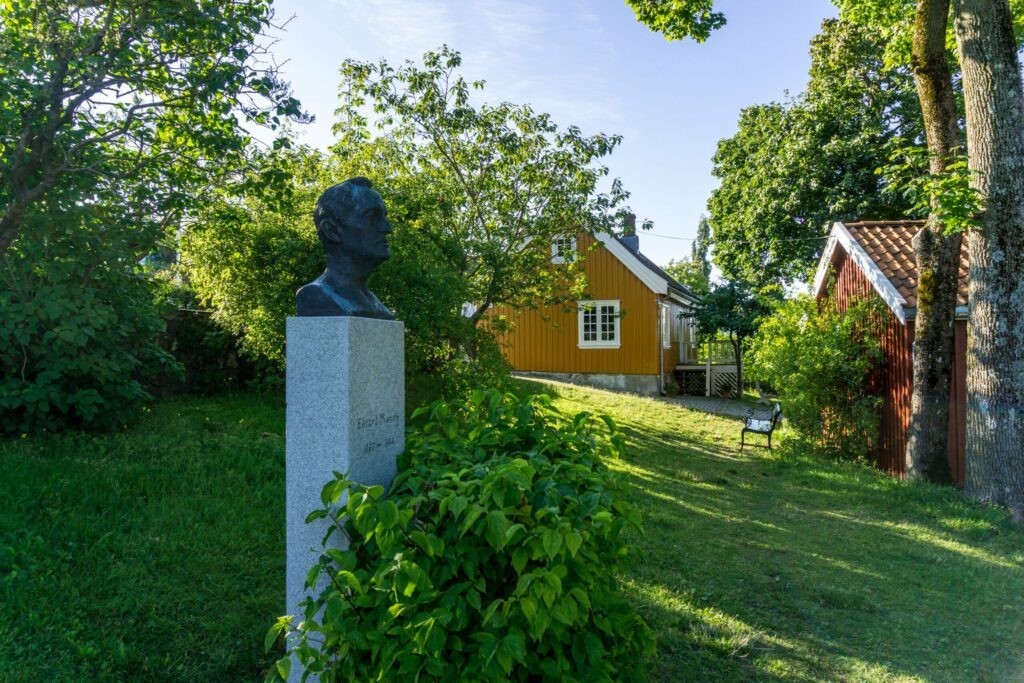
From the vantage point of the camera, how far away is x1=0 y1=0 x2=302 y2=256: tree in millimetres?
5625

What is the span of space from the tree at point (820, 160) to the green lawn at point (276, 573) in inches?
510

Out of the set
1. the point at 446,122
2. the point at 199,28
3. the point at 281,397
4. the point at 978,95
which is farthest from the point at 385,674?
the point at 446,122

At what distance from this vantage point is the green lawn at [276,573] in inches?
146

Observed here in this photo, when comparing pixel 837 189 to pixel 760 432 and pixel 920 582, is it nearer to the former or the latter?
pixel 760 432

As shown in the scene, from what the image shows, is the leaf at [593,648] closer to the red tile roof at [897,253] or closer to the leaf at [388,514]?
the leaf at [388,514]

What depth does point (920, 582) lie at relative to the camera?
5328 mm

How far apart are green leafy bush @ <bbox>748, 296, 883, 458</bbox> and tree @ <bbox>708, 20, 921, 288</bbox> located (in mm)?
6908

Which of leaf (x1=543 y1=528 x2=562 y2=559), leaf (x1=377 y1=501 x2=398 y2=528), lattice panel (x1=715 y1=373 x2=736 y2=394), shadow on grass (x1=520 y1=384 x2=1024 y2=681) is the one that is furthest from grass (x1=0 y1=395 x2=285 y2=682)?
lattice panel (x1=715 y1=373 x2=736 y2=394)

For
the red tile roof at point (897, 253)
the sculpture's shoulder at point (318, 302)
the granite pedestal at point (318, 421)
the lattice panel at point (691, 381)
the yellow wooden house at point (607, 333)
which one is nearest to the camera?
the granite pedestal at point (318, 421)

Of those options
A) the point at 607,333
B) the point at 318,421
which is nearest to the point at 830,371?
the point at 318,421

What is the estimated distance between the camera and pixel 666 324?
2356 cm

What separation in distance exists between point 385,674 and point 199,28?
21.6ft

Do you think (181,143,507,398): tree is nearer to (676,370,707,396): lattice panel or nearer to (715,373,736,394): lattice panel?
(676,370,707,396): lattice panel

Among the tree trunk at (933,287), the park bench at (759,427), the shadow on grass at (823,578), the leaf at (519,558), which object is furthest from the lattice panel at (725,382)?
the leaf at (519,558)
